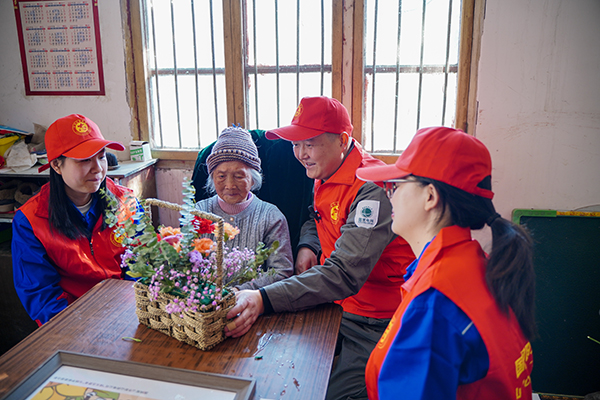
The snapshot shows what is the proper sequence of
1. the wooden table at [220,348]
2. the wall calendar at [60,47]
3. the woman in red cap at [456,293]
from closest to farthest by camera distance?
the woman in red cap at [456,293]
the wooden table at [220,348]
the wall calendar at [60,47]

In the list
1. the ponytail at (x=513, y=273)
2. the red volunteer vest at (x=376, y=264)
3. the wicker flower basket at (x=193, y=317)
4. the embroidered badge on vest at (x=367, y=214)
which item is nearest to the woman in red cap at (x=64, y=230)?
the wicker flower basket at (x=193, y=317)

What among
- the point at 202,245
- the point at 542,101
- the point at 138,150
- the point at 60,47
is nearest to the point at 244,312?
the point at 202,245

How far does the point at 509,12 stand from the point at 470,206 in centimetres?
197

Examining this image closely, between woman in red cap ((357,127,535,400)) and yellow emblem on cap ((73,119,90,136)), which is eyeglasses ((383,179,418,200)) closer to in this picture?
woman in red cap ((357,127,535,400))

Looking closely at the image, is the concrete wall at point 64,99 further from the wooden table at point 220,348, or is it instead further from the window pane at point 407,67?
the wooden table at point 220,348

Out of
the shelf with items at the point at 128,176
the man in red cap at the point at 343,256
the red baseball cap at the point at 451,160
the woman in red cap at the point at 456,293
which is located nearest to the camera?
the woman in red cap at the point at 456,293

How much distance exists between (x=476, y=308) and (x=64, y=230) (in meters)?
1.60

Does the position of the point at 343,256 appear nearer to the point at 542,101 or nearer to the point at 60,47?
the point at 542,101

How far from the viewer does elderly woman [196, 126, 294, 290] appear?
181 cm

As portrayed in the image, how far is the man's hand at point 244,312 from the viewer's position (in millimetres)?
1127

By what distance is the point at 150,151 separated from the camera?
2873mm

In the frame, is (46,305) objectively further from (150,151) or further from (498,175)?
(498,175)

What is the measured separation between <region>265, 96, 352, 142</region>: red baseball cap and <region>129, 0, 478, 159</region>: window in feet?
3.34

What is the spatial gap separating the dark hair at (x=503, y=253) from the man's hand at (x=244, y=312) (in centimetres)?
63
